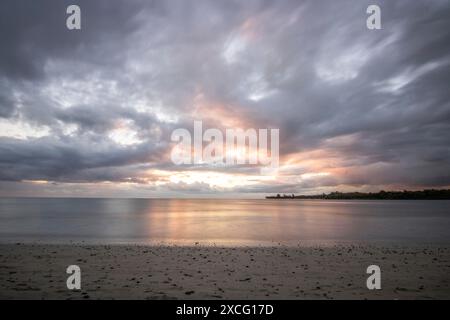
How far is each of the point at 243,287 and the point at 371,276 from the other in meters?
5.90

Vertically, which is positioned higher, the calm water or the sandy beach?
the sandy beach

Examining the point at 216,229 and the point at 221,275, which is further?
the point at 216,229

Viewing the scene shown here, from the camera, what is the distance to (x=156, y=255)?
54.9ft

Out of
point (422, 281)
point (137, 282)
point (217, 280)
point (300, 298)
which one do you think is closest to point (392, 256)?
point (422, 281)

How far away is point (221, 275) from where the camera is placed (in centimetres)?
1196

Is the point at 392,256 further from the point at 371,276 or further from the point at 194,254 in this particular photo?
the point at 194,254

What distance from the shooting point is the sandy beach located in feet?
31.5

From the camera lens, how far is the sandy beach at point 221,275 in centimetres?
960

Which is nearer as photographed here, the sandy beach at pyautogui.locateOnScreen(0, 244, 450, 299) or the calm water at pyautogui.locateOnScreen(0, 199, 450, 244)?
the sandy beach at pyautogui.locateOnScreen(0, 244, 450, 299)

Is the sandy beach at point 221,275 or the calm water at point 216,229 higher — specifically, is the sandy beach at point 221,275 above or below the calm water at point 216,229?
above

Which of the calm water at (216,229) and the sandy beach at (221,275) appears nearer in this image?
the sandy beach at (221,275)

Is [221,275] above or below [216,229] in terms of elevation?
above
